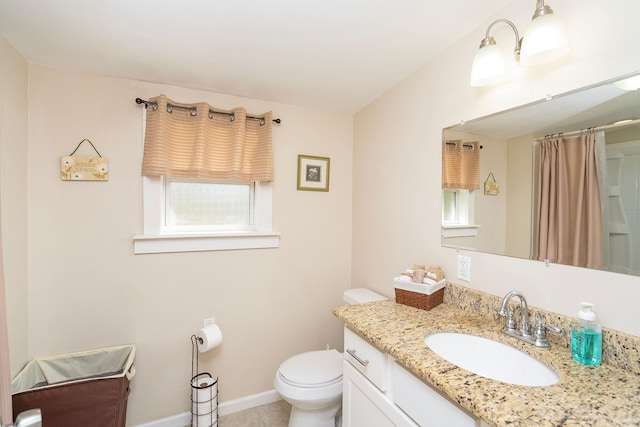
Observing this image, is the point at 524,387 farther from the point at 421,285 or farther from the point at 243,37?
the point at 243,37

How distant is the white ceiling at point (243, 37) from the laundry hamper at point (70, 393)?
5.34 ft

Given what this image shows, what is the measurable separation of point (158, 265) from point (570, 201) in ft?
7.03

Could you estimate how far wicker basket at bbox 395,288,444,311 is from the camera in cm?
141

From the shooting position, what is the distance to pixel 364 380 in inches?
50.2

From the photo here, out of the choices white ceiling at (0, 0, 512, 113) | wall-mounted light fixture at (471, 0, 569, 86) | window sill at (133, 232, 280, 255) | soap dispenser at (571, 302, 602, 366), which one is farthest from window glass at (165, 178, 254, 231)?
soap dispenser at (571, 302, 602, 366)

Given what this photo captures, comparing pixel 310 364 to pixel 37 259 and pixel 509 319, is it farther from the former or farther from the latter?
pixel 37 259

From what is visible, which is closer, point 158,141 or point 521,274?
point 521,274

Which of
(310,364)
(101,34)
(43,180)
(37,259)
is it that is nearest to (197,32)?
(101,34)

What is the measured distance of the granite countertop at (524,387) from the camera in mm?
691

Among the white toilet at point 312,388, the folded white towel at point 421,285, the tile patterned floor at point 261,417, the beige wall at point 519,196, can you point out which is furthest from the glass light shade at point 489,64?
the tile patterned floor at point 261,417

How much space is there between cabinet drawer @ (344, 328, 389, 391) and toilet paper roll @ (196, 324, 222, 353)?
35.2 inches

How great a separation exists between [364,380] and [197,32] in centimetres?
175

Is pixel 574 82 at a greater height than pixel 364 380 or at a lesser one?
greater

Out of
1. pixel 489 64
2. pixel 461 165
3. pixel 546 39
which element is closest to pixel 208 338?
pixel 461 165
